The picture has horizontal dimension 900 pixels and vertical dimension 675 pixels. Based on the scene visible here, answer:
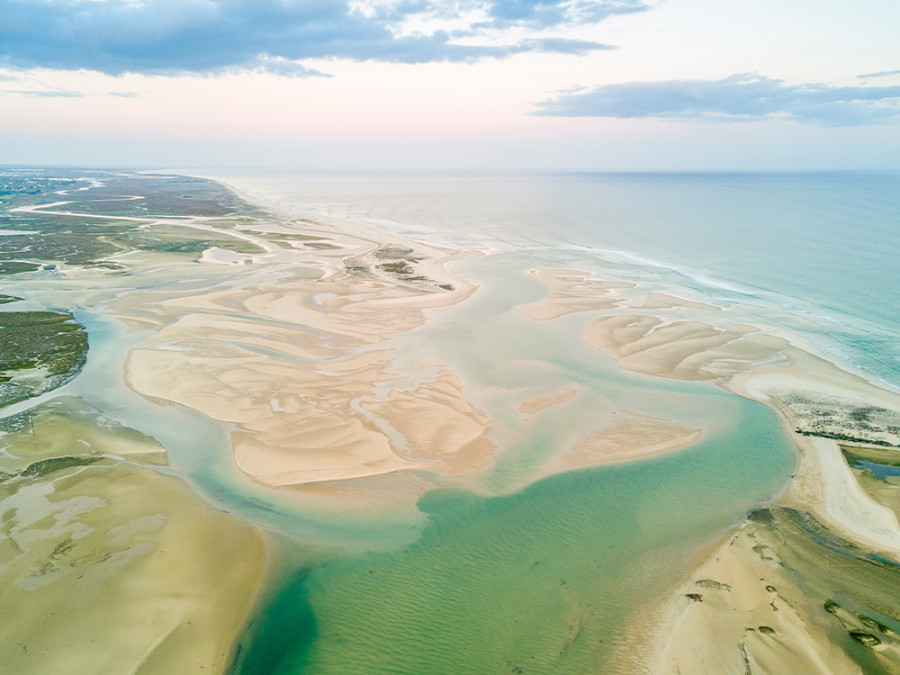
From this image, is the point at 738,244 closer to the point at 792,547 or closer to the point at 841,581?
the point at 792,547

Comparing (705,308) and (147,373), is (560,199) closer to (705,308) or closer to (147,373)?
(705,308)

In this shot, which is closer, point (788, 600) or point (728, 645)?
point (728, 645)

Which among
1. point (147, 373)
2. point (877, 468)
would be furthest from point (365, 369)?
point (877, 468)

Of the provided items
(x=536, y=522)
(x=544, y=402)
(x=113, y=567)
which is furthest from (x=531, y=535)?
(x=113, y=567)

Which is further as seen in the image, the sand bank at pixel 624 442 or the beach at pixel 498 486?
the sand bank at pixel 624 442

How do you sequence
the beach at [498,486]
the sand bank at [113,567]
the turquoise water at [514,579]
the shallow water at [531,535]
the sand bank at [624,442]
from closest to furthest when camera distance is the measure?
1. the sand bank at [113,567]
2. the turquoise water at [514,579]
3. the shallow water at [531,535]
4. the beach at [498,486]
5. the sand bank at [624,442]

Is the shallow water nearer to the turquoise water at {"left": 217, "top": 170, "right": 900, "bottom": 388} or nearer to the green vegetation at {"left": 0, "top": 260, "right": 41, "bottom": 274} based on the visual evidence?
the turquoise water at {"left": 217, "top": 170, "right": 900, "bottom": 388}

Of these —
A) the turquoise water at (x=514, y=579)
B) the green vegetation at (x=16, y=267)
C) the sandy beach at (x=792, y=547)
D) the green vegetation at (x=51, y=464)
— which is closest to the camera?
the sandy beach at (x=792, y=547)

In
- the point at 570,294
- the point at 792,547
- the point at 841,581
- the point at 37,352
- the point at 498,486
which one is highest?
the point at 37,352

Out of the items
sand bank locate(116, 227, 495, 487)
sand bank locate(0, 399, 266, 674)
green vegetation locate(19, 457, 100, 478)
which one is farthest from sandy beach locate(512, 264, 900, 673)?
green vegetation locate(19, 457, 100, 478)

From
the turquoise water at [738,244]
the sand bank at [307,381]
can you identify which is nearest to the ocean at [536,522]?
the turquoise water at [738,244]

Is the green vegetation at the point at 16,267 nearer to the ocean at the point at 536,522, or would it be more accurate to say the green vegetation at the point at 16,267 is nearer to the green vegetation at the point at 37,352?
the green vegetation at the point at 37,352
